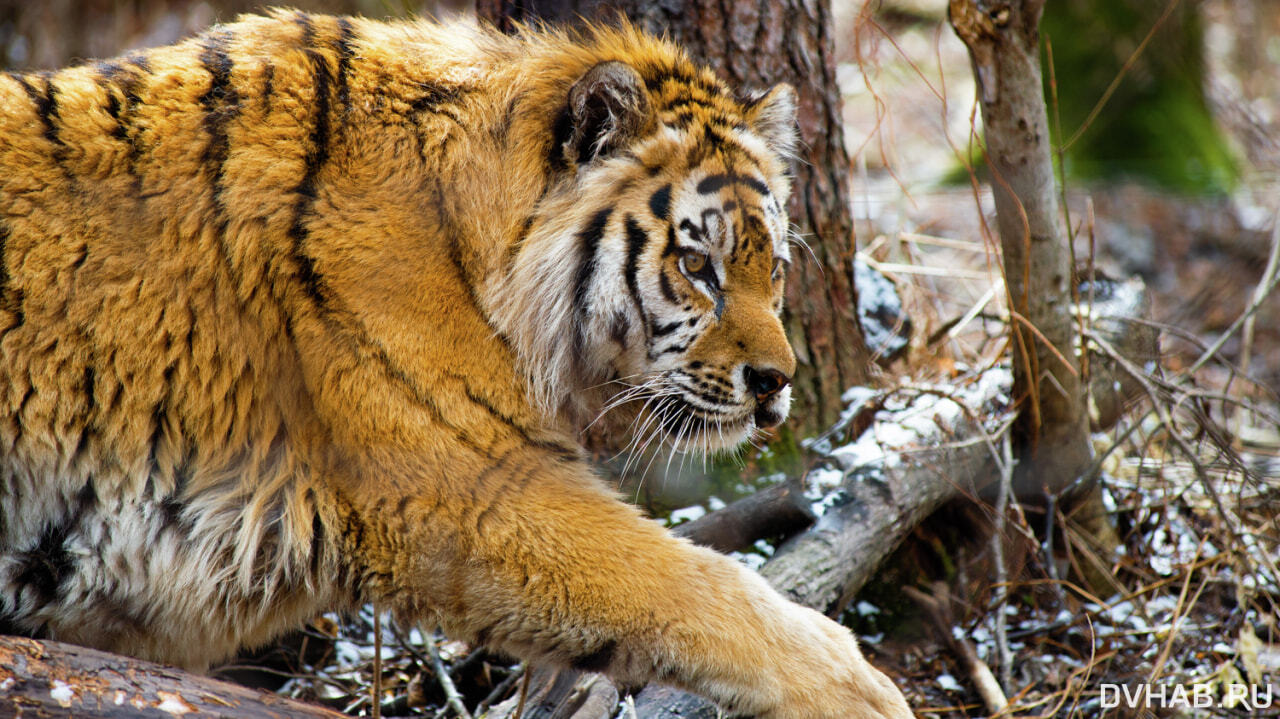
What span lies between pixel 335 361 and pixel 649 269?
93cm

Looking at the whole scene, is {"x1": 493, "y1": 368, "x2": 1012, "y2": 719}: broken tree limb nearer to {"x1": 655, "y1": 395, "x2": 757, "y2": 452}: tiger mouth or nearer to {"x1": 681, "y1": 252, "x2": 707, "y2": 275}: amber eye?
{"x1": 655, "y1": 395, "x2": 757, "y2": 452}: tiger mouth

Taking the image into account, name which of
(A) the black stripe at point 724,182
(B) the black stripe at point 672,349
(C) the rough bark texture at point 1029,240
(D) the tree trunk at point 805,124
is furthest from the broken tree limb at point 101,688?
(C) the rough bark texture at point 1029,240

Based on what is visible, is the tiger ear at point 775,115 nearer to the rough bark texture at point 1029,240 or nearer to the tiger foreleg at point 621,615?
the rough bark texture at point 1029,240

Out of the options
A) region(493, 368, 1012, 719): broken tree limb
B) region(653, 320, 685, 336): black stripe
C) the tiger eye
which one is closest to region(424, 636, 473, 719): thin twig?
region(493, 368, 1012, 719): broken tree limb

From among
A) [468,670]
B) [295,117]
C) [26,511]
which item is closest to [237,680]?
[468,670]

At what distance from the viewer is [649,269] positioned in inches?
111

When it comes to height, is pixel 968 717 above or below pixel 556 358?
below

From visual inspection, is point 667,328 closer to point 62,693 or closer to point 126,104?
point 126,104

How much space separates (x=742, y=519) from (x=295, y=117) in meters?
2.06

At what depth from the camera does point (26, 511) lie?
8.30ft

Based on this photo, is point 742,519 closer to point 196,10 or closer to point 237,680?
point 237,680

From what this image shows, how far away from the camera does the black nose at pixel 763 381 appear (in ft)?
9.46

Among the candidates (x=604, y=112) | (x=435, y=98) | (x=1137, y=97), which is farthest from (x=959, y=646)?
(x=1137, y=97)

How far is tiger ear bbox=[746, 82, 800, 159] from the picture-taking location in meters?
3.28
